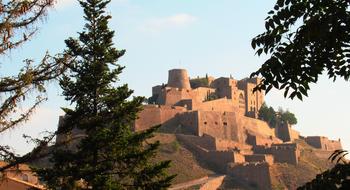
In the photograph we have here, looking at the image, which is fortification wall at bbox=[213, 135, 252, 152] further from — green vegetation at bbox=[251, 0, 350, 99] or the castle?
green vegetation at bbox=[251, 0, 350, 99]

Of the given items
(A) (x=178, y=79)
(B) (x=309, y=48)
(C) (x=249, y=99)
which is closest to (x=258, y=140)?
(C) (x=249, y=99)

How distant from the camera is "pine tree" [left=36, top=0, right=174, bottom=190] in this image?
55.8 feet

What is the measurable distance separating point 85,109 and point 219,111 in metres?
44.2

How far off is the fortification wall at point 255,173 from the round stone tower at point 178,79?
21352 mm

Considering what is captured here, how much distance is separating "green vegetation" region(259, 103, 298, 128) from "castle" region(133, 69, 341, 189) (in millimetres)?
809

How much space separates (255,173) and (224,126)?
1290cm

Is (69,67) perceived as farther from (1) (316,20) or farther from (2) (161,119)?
(2) (161,119)

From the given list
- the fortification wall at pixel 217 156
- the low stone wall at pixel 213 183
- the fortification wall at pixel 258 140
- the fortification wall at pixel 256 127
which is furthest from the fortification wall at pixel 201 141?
the fortification wall at pixel 258 140

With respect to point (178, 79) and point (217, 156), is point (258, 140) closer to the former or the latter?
point (217, 156)

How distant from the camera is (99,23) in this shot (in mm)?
20125

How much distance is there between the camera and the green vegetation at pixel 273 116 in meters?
73.1

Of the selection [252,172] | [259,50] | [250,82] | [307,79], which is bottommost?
[252,172]

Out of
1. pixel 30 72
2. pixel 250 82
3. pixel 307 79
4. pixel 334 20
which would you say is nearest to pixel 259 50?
pixel 307 79

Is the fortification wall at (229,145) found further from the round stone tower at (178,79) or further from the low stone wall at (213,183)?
the round stone tower at (178,79)
